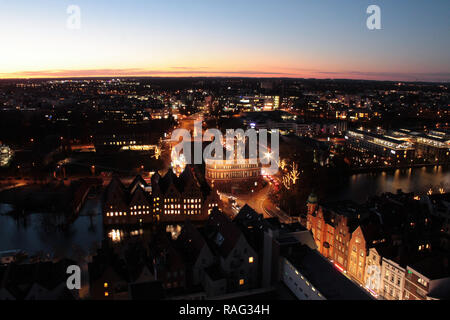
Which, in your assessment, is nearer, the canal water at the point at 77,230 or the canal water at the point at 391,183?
the canal water at the point at 77,230

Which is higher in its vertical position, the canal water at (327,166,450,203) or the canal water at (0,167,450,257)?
the canal water at (327,166,450,203)

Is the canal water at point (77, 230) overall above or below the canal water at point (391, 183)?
below

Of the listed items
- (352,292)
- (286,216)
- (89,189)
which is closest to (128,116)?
(89,189)

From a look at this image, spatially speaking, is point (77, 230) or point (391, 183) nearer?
point (77, 230)

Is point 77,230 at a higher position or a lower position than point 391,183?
lower

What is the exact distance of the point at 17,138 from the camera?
29.1 meters

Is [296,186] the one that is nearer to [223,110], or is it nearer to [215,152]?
[215,152]

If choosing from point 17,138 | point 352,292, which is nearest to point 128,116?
point 17,138

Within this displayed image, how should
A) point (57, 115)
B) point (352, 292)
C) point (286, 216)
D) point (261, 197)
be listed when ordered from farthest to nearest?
point (57, 115), point (261, 197), point (286, 216), point (352, 292)

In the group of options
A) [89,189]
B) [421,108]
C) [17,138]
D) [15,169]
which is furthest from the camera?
[421,108]

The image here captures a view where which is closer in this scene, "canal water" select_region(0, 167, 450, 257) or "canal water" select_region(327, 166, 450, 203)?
"canal water" select_region(0, 167, 450, 257)

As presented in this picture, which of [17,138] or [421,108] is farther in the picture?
[421,108]
